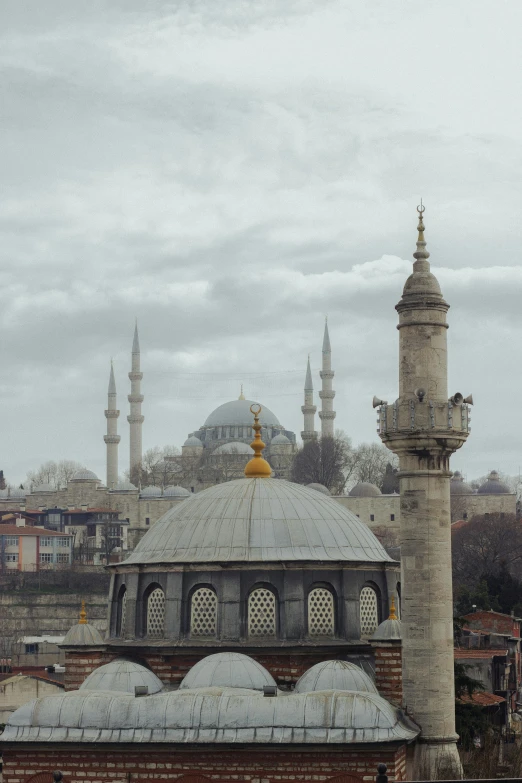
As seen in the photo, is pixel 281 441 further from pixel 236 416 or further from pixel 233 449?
pixel 236 416

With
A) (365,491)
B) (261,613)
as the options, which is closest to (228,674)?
(261,613)

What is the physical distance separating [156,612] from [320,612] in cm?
281

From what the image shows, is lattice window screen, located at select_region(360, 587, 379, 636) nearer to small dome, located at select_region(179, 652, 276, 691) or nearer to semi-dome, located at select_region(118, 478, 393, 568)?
semi-dome, located at select_region(118, 478, 393, 568)

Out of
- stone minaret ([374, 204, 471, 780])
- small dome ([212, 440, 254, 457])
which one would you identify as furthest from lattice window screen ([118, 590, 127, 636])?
small dome ([212, 440, 254, 457])

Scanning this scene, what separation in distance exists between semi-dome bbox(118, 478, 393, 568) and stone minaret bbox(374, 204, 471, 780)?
5.92 feet

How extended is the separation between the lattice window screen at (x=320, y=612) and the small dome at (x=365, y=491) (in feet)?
222

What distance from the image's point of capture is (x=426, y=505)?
81.4ft

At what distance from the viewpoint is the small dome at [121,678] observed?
23891 mm

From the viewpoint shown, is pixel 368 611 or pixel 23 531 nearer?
pixel 368 611

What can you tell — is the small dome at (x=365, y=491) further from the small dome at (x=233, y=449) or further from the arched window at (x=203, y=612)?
the arched window at (x=203, y=612)

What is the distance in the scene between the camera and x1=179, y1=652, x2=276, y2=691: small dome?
2347cm

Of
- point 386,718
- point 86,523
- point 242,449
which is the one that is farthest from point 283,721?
point 242,449

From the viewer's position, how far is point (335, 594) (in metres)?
25.9

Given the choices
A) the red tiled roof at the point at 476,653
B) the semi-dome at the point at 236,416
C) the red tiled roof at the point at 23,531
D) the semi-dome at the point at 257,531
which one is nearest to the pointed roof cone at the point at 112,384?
the semi-dome at the point at 236,416
